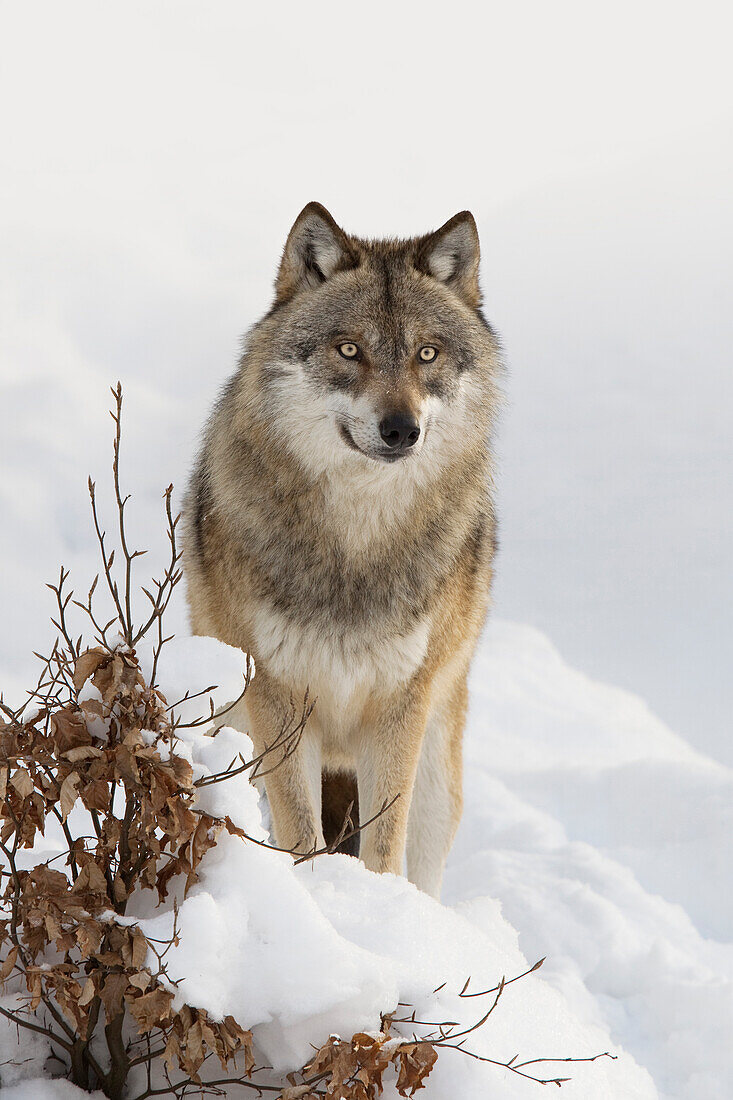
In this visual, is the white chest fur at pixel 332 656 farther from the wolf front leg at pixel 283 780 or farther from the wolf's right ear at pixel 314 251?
the wolf's right ear at pixel 314 251

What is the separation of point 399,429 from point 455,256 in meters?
1.04

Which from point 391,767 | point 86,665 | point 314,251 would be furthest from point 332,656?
point 86,665

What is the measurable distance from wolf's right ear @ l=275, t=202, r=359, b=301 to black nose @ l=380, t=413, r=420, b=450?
0.83 m

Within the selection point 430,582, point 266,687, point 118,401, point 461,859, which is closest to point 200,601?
point 266,687

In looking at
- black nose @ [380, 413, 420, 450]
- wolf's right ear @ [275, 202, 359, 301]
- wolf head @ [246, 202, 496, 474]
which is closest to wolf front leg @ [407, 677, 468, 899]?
wolf head @ [246, 202, 496, 474]

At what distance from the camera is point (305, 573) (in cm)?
411

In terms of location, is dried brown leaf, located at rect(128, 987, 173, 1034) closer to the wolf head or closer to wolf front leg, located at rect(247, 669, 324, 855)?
wolf front leg, located at rect(247, 669, 324, 855)

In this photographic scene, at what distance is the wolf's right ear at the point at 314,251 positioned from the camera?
13.4ft

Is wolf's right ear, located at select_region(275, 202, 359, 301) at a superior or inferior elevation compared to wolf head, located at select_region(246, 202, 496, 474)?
superior

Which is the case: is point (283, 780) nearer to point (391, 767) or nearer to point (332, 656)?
point (391, 767)

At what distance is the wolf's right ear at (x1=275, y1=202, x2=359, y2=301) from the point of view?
13.4 ft

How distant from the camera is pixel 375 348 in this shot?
3.88 meters

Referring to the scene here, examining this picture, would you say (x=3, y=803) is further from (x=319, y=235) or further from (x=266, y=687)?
(x=319, y=235)

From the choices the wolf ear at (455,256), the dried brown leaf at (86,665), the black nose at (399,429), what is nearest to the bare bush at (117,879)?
the dried brown leaf at (86,665)
